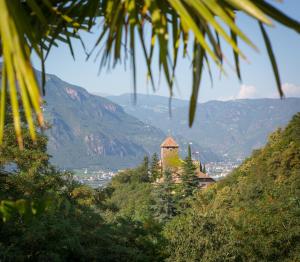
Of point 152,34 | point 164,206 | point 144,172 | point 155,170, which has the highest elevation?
point 152,34

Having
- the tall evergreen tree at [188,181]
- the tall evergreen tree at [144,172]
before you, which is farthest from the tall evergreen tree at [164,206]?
the tall evergreen tree at [144,172]

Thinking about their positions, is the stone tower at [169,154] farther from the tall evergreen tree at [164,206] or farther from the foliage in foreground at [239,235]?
the foliage in foreground at [239,235]

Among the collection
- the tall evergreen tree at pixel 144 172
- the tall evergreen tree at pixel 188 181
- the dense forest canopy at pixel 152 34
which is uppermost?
the dense forest canopy at pixel 152 34

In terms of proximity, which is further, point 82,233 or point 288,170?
point 288,170

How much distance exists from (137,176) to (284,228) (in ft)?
209

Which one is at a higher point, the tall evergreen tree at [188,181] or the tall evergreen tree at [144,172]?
the tall evergreen tree at [188,181]

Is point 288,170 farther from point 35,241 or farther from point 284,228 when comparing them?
point 35,241

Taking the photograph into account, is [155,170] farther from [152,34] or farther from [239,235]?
[152,34]

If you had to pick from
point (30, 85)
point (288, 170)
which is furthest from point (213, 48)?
point (288, 170)

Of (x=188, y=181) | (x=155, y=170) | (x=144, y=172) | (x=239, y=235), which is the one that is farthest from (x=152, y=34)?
(x=155, y=170)

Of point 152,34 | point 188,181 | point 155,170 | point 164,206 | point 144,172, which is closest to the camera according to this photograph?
point 152,34

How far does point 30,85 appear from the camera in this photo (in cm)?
105

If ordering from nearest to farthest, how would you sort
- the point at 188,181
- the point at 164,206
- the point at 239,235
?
the point at 239,235 → the point at 164,206 → the point at 188,181

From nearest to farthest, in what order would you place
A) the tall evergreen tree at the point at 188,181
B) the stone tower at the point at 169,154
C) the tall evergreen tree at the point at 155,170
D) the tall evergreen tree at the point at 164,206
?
the tall evergreen tree at the point at 164,206
the tall evergreen tree at the point at 188,181
the tall evergreen tree at the point at 155,170
the stone tower at the point at 169,154
